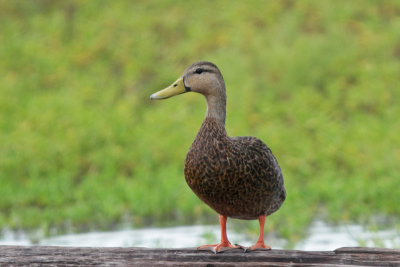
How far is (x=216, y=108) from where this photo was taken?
4031 mm

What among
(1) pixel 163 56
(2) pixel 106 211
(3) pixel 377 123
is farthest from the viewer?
(1) pixel 163 56

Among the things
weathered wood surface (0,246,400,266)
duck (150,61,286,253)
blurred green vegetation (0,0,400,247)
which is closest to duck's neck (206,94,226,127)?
duck (150,61,286,253)

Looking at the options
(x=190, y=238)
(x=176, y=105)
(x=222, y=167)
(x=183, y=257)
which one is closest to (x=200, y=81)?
(x=222, y=167)

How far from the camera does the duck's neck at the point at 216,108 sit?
13.2ft

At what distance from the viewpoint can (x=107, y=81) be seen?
12.4 m

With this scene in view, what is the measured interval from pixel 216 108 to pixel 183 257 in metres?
0.97

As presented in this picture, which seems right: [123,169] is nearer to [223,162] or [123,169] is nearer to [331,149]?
[331,149]

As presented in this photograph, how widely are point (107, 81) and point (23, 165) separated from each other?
12.0ft

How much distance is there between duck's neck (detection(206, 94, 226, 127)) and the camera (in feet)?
13.2

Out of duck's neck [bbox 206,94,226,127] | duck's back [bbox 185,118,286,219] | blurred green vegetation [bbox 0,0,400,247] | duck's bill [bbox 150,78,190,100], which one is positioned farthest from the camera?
blurred green vegetation [bbox 0,0,400,247]

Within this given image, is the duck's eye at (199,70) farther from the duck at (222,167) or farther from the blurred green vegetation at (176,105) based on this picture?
the blurred green vegetation at (176,105)

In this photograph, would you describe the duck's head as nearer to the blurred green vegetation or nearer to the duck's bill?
the duck's bill

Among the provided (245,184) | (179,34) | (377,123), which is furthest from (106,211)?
(179,34)

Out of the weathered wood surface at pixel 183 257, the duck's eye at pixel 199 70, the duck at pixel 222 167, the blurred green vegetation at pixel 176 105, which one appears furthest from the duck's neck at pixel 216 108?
the blurred green vegetation at pixel 176 105
